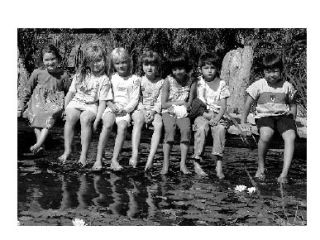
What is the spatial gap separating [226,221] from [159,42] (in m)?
7.08

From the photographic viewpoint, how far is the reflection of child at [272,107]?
6926 mm

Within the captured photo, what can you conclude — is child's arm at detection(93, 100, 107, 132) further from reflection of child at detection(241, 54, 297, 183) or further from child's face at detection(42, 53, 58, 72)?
reflection of child at detection(241, 54, 297, 183)

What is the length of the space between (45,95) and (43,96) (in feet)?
0.08

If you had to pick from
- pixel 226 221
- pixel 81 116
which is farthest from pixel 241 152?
pixel 226 221

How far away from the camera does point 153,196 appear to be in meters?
6.12

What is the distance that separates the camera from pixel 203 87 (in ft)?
23.2

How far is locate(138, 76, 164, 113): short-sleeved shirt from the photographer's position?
7215mm

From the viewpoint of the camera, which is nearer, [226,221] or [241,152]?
[226,221]

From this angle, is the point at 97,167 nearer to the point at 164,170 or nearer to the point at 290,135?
the point at 164,170

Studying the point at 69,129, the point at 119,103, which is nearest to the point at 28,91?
the point at 69,129

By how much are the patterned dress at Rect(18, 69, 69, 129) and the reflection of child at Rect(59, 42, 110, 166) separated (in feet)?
0.66

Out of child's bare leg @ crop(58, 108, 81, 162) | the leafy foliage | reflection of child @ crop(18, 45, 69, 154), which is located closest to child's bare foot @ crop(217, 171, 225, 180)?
child's bare leg @ crop(58, 108, 81, 162)
